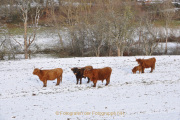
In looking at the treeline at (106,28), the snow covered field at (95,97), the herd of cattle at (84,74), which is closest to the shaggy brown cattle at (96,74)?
the herd of cattle at (84,74)

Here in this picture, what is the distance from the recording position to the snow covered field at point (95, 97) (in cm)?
1027

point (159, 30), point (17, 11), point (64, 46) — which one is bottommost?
point (64, 46)

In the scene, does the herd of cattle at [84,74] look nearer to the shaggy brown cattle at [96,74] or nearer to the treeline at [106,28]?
the shaggy brown cattle at [96,74]

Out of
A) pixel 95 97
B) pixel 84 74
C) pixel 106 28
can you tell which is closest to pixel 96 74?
pixel 84 74

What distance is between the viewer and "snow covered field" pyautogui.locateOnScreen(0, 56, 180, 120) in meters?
10.3

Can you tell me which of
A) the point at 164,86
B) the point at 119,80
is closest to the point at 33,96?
the point at 119,80

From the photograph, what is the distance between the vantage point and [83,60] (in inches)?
1045

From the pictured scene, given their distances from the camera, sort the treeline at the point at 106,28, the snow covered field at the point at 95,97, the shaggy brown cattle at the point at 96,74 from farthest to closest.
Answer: the treeline at the point at 106,28 < the shaggy brown cattle at the point at 96,74 < the snow covered field at the point at 95,97

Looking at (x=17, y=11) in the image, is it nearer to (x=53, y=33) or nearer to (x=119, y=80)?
(x=53, y=33)

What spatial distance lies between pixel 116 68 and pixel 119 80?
490 centimetres

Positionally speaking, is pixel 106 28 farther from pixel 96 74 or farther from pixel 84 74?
pixel 84 74

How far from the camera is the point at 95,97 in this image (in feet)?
43.7

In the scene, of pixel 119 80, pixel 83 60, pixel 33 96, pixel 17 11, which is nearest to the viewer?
pixel 33 96

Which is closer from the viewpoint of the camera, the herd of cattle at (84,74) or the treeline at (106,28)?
the herd of cattle at (84,74)
